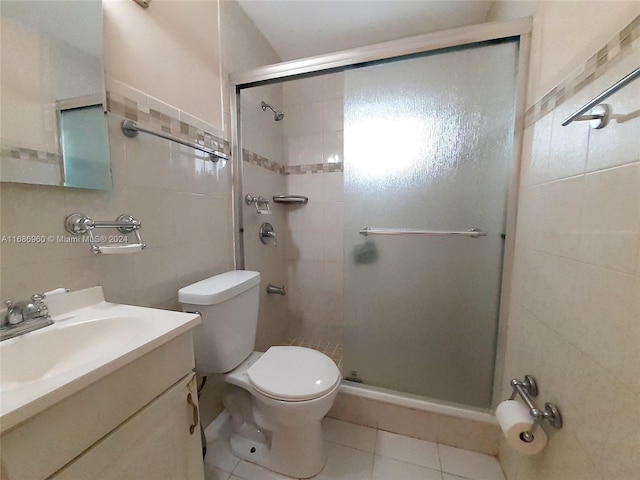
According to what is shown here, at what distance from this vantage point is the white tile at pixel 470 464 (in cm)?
109

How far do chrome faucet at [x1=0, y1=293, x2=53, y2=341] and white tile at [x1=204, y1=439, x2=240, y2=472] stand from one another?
933 millimetres

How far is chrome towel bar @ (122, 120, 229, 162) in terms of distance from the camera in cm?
90

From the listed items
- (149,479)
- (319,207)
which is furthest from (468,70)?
(149,479)

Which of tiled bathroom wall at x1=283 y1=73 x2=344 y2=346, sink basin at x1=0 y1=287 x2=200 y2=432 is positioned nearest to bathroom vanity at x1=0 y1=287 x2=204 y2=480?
sink basin at x1=0 y1=287 x2=200 y2=432

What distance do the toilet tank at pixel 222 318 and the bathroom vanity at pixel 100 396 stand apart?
0.25m

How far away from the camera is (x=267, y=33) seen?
5.37ft

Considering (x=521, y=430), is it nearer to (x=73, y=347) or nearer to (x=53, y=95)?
(x=73, y=347)

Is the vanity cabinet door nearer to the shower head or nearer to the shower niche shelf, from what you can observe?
the shower niche shelf

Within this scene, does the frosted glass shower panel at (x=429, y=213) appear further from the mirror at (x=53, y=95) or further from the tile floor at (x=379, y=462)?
the mirror at (x=53, y=95)

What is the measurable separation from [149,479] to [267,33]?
2151 millimetres

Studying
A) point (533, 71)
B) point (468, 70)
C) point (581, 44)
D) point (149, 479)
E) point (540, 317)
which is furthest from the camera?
point (468, 70)

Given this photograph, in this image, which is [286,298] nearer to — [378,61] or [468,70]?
[378,61]

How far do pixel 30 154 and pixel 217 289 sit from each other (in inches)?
25.9

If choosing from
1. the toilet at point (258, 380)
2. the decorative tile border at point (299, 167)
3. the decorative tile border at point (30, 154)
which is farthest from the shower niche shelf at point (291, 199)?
the decorative tile border at point (30, 154)
